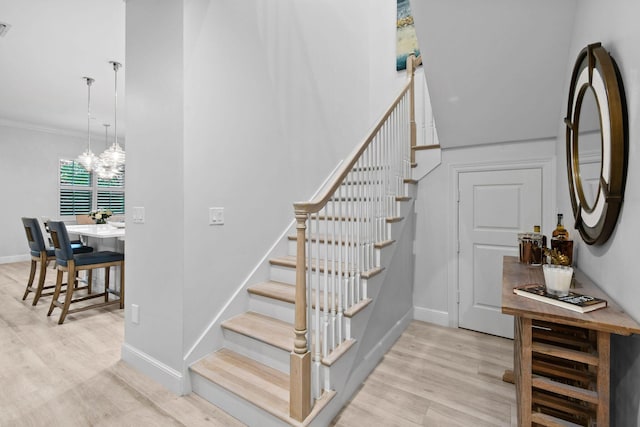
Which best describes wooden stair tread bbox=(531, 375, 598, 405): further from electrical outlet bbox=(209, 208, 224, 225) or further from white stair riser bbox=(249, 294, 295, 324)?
electrical outlet bbox=(209, 208, 224, 225)

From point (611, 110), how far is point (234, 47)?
2279mm

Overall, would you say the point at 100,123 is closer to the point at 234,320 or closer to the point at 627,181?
the point at 234,320

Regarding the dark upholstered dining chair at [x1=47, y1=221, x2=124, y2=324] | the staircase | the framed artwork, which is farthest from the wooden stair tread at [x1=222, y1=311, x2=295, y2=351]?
the framed artwork

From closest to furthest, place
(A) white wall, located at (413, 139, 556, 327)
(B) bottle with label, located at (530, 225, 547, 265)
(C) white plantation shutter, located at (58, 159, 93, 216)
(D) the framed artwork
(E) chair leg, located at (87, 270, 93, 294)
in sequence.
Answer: (B) bottle with label, located at (530, 225, 547, 265)
(A) white wall, located at (413, 139, 556, 327)
(E) chair leg, located at (87, 270, 93, 294)
(D) the framed artwork
(C) white plantation shutter, located at (58, 159, 93, 216)

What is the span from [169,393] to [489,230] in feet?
9.73

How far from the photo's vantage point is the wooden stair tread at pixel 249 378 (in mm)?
Result: 1699

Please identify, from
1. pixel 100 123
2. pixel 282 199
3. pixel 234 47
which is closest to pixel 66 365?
pixel 282 199

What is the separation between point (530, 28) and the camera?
6.72 feet

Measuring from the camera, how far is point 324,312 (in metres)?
1.78

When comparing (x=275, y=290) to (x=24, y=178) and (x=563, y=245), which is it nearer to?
(x=563, y=245)

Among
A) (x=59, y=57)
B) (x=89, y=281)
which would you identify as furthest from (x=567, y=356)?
(x=59, y=57)

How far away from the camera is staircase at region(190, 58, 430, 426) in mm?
1650

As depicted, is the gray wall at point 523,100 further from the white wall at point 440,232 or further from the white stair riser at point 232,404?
the white stair riser at point 232,404

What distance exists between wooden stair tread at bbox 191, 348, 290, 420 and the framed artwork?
13.0 feet
